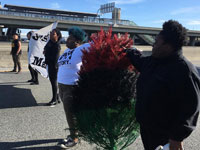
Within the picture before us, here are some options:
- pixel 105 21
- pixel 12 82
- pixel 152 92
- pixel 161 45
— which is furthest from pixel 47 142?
pixel 105 21

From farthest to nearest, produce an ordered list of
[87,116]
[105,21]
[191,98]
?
[105,21] < [87,116] < [191,98]

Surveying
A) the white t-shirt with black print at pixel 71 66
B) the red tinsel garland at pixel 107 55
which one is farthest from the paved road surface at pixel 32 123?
the red tinsel garland at pixel 107 55

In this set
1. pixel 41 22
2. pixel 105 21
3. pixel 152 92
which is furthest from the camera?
pixel 105 21

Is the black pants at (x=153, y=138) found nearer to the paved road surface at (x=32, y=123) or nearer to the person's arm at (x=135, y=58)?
the person's arm at (x=135, y=58)

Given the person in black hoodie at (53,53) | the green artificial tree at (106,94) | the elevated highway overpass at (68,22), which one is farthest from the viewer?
the elevated highway overpass at (68,22)

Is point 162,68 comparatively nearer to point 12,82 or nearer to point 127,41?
point 127,41

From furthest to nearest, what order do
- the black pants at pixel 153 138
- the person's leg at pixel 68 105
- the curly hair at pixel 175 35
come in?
the person's leg at pixel 68 105 → the black pants at pixel 153 138 → the curly hair at pixel 175 35

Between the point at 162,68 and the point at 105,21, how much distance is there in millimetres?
69180

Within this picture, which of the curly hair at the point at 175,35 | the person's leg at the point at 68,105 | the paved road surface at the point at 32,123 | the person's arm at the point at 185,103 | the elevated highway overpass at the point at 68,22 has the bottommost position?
the paved road surface at the point at 32,123

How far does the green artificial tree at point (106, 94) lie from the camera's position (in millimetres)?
2158

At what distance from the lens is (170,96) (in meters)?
1.74

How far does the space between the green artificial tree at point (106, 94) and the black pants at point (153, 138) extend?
0.22 meters

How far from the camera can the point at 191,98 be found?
1667 millimetres

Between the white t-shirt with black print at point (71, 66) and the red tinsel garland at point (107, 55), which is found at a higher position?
the red tinsel garland at point (107, 55)
